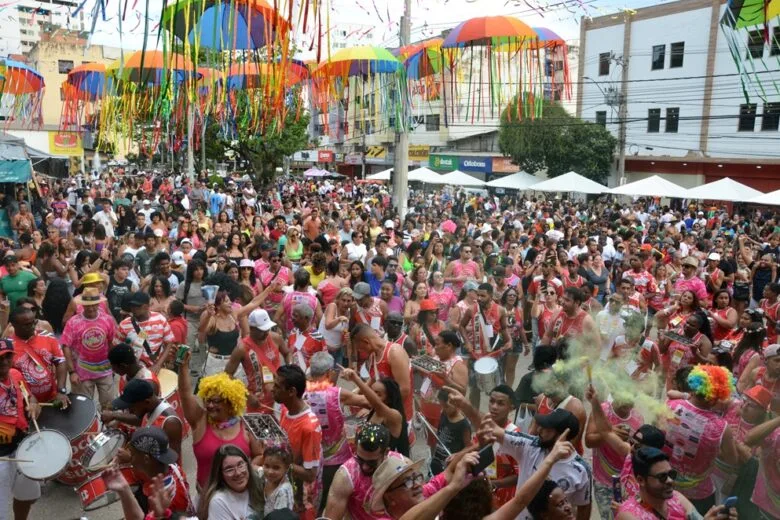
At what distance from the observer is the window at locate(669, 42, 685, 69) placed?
109 ft

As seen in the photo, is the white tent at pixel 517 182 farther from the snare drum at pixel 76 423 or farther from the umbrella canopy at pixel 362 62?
the snare drum at pixel 76 423

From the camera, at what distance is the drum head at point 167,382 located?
5.10 meters

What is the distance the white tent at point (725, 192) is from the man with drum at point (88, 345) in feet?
63.1

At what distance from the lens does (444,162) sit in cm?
4591

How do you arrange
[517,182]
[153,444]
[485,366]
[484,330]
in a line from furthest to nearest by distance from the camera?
[517,182] < [484,330] < [485,366] < [153,444]

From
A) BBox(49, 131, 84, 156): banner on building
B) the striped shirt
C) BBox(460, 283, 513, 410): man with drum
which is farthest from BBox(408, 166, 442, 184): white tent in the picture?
the striped shirt

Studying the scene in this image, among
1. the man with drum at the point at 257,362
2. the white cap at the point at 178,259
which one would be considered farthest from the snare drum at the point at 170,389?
the white cap at the point at 178,259

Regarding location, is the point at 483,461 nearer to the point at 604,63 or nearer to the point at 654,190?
the point at 654,190

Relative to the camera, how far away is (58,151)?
36.5m

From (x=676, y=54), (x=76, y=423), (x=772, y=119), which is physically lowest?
(x=76, y=423)

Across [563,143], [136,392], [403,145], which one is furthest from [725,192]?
[136,392]

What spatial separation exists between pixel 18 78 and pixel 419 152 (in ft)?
115

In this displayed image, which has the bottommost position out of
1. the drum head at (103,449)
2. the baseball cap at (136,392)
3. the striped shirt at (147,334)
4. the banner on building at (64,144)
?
the striped shirt at (147,334)

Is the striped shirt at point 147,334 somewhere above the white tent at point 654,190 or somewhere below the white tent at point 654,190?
above
